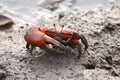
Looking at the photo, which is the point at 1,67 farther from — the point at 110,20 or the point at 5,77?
the point at 110,20

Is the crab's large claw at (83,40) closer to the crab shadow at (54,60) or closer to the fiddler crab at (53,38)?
the fiddler crab at (53,38)

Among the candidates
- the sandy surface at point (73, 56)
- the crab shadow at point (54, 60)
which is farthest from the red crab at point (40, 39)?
the sandy surface at point (73, 56)

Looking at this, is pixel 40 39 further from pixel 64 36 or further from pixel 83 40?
pixel 83 40

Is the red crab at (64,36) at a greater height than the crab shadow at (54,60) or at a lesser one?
greater

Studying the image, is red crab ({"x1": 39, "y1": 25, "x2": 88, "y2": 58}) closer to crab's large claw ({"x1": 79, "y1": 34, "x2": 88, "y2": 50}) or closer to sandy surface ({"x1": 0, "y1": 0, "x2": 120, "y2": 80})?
crab's large claw ({"x1": 79, "y1": 34, "x2": 88, "y2": 50})

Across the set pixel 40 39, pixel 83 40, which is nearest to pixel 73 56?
pixel 83 40

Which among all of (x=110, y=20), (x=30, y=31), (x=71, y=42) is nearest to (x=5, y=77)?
(x=30, y=31)
